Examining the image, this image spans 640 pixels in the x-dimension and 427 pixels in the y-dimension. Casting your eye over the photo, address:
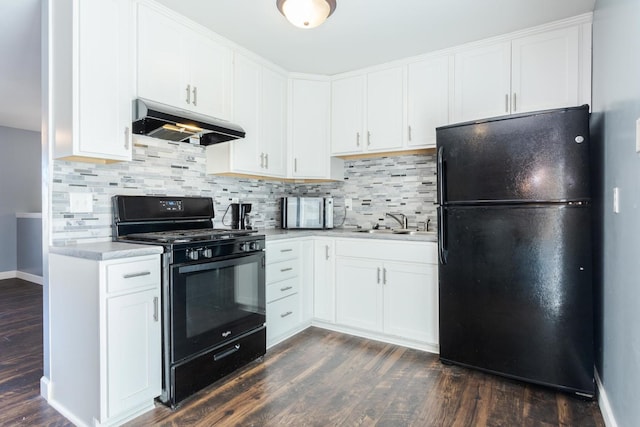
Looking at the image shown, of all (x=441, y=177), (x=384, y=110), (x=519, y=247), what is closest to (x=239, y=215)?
(x=384, y=110)

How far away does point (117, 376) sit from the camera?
5.71 ft

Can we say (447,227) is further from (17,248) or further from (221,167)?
(17,248)

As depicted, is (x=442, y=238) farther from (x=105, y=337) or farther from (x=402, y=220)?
(x=105, y=337)

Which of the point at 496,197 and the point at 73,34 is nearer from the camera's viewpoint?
the point at 73,34

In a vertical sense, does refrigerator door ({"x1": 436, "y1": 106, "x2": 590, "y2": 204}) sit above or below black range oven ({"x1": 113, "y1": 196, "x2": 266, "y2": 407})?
above

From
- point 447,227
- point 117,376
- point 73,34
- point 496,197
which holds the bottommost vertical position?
point 117,376

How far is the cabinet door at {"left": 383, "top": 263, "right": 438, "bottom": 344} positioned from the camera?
262 cm

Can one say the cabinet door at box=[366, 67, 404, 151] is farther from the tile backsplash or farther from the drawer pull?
the drawer pull

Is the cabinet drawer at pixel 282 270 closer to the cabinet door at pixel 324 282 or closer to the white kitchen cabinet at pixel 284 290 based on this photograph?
the white kitchen cabinet at pixel 284 290

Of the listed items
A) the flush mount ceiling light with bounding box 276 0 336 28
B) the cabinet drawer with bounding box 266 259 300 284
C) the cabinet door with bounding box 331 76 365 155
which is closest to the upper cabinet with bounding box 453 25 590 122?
the cabinet door with bounding box 331 76 365 155

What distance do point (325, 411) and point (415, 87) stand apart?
98.1 inches

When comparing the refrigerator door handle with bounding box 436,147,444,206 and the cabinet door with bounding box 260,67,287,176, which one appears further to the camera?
the cabinet door with bounding box 260,67,287,176

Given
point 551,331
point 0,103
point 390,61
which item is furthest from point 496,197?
point 0,103

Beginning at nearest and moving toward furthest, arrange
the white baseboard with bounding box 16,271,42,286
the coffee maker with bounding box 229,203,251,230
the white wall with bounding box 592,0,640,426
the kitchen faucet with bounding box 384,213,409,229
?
1. the white wall with bounding box 592,0,640,426
2. the coffee maker with bounding box 229,203,251,230
3. the kitchen faucet with bounding box 384,213,409,229
4. the white baseboard with bounding box 16,271,42,286
